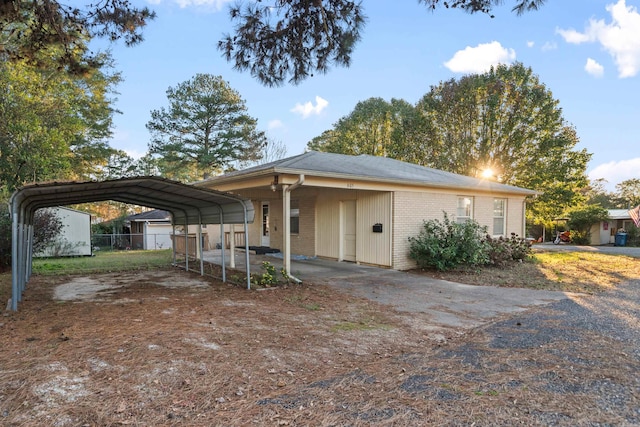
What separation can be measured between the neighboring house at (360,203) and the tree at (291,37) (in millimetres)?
2131

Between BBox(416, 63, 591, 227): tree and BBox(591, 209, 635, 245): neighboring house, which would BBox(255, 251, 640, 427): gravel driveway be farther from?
BBox(591, 209, 635, 245): neighboring house

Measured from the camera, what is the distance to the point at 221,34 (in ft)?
22.6

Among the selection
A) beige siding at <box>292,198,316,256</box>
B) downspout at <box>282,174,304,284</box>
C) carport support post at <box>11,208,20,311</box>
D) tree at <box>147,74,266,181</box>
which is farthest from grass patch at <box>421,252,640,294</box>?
tree at <box>147,74,266,181</box>

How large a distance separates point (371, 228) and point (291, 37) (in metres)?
6.22

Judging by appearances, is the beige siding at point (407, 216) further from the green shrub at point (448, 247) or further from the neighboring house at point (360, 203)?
the green shrub at point (448, 247)

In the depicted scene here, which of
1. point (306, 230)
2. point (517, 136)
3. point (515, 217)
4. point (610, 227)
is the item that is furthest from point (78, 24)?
point (610, 227)

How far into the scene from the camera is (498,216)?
1463 cm

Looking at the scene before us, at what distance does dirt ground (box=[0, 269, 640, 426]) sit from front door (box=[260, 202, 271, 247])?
10.3 metres

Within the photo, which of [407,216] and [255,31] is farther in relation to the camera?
[407,216]

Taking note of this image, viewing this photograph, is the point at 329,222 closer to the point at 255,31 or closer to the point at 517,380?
the point at 255,31

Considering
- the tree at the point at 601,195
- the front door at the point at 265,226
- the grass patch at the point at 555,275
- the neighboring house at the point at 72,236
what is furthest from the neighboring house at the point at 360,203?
the tree at the point at 601,195

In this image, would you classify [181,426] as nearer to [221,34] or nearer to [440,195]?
[221,34]

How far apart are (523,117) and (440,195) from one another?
49.0 feet

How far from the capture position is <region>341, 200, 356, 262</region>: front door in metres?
12.4
